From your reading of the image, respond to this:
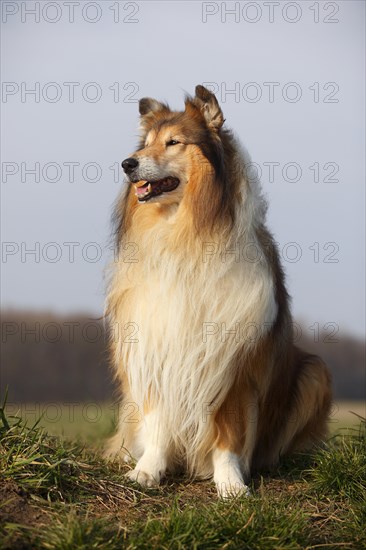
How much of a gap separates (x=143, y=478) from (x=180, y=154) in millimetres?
2300

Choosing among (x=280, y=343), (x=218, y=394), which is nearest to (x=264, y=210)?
(x=280, y=343)

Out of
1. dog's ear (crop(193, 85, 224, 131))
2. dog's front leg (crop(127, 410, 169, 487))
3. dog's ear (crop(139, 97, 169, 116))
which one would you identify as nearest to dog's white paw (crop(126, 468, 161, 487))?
dog's front leg (crop(127, 410, 169, 487))

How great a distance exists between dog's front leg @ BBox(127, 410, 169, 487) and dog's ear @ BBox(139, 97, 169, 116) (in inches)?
91.5

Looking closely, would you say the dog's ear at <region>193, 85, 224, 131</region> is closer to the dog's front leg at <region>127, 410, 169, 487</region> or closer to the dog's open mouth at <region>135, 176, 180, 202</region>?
the dog's open mouth at <region>135, 176, 180, 202</region>

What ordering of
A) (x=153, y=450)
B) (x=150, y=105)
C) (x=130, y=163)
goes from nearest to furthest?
(x=130, y=163) < (x=153, y=450) < (x=150, y=105)

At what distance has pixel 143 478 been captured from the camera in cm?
529

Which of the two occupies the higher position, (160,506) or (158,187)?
(158,187)

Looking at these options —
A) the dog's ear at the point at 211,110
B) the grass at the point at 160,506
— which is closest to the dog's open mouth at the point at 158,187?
the dog's ear at the point at 211,110

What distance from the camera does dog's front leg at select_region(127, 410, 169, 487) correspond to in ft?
17.7

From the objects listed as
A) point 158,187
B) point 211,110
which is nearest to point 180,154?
point 158,187

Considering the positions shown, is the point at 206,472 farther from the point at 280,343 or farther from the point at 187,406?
the point at 280,343

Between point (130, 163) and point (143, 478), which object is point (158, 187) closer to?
point (130, 163)

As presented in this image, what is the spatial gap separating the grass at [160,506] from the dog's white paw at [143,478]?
0.09 m

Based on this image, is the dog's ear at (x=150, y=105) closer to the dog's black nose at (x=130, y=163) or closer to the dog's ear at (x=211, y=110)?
the dog's ear at (x=211, y=110)
